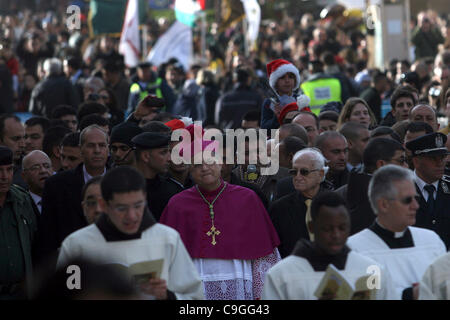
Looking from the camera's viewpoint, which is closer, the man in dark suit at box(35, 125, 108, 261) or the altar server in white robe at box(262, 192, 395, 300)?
the altar server in white robe at box(262, 192, 395, 300)

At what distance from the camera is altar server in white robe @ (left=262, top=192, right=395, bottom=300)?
519 cm

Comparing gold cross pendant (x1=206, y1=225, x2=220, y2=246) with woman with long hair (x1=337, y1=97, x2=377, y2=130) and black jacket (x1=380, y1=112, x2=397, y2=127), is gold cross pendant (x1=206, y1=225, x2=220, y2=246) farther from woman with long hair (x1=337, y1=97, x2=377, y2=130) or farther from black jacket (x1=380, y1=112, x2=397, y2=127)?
black jacket (x1=380, y1=112, x2=397, y2=127)

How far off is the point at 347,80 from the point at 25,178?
678cm

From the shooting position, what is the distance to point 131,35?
752 inches

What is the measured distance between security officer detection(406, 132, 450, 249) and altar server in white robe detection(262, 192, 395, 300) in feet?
7.09

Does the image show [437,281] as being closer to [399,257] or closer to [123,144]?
[399,257]

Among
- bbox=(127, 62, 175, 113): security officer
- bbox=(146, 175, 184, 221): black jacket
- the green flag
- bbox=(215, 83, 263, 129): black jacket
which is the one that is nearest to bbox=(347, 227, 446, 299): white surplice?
bbox=(146, 175, 184, 221): black jacket

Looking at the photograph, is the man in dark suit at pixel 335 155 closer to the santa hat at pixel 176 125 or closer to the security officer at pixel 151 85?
the santa hat at pixel 176 125

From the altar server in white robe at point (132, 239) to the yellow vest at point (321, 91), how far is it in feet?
26.0

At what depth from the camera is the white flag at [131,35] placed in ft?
61.8

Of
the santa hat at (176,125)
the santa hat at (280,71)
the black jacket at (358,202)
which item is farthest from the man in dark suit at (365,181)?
the santa hat at (280,71)

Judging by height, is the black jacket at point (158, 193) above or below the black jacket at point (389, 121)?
below

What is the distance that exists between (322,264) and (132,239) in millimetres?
1034
